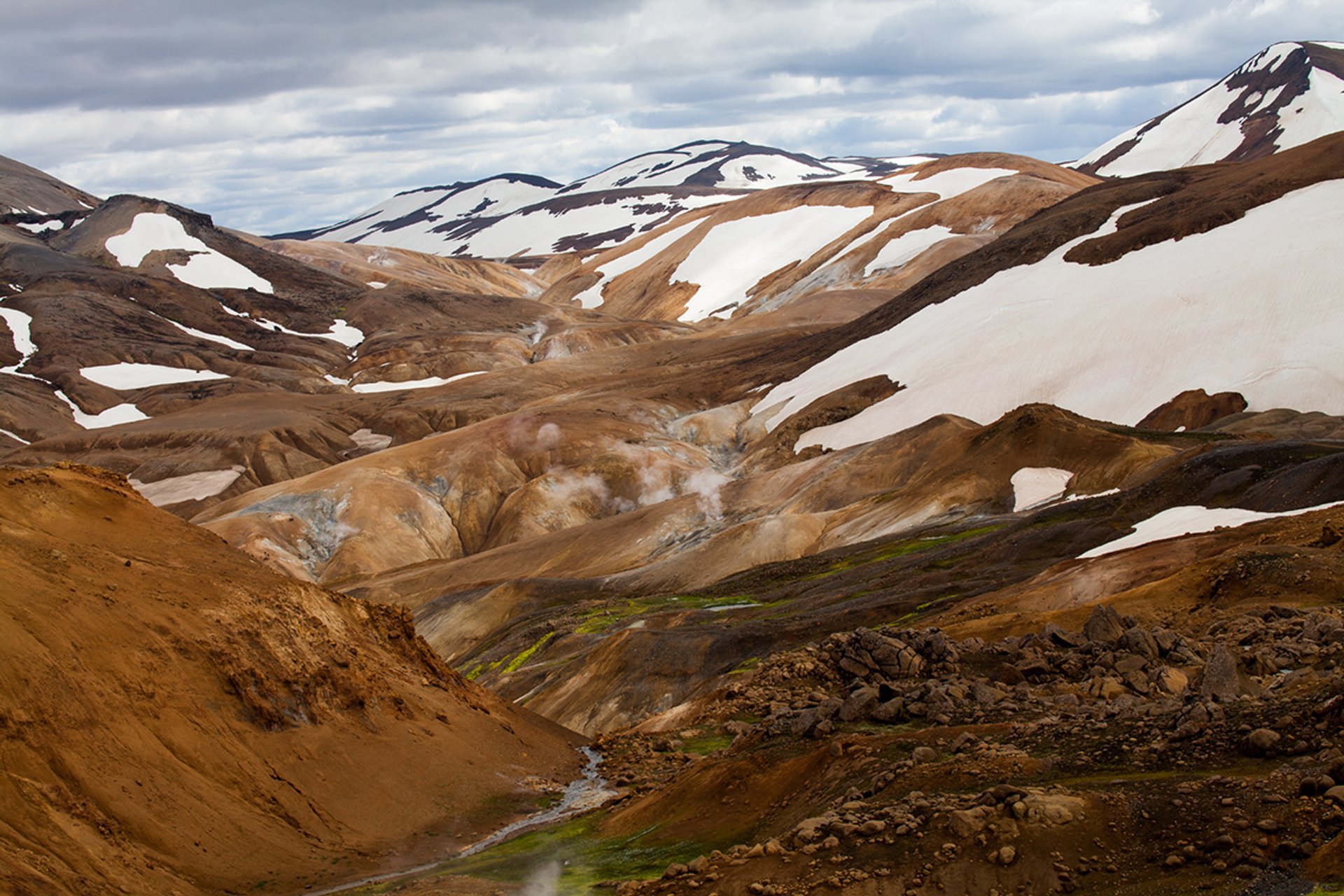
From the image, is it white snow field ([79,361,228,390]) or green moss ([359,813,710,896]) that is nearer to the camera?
green moss ([359,813,710,896])

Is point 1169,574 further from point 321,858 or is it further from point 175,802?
point 175,802

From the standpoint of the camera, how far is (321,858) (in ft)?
75.3

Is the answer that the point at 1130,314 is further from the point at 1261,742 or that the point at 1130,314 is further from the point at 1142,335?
the point at 1261,742

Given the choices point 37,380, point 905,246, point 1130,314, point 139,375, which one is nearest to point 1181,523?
point 1130,314

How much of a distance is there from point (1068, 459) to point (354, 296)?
154509mm

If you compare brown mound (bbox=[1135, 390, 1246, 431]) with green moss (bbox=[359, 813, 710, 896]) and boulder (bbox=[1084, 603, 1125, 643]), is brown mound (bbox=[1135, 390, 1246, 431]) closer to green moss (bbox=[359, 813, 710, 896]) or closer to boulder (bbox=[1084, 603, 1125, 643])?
boulder (bbox=[1084, 603, 1125, 643])

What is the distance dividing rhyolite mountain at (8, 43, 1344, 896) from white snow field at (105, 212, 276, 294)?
58486 millimetres

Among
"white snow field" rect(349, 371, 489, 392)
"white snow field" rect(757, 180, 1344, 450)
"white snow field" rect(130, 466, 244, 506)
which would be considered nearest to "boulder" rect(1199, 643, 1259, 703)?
"white snow field" rect(757, 180, 1344, 450)

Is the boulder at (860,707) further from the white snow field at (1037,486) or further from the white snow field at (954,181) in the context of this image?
the white snow field at (954,181)

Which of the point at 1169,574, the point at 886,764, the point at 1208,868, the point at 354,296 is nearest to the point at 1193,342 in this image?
the point at 1169,574

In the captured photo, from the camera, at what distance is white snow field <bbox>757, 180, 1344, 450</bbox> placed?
63.6 m

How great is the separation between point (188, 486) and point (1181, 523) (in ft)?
311

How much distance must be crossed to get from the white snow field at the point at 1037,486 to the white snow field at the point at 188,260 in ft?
504

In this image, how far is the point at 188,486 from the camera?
370 feet
